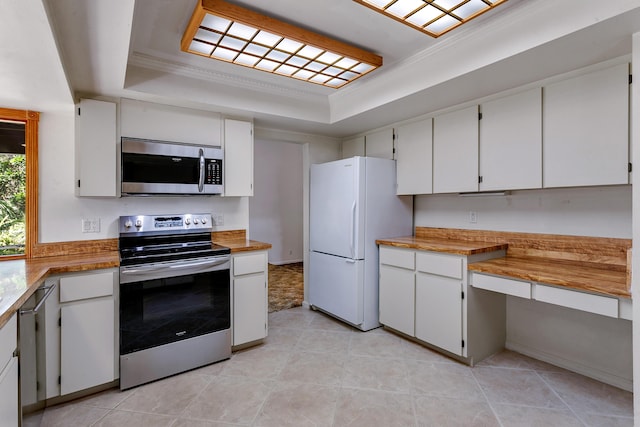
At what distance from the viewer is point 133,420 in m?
1.93

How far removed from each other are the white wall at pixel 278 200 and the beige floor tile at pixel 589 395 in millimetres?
4992

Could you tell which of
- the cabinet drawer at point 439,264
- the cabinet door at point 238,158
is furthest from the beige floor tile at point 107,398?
the cabinet drawer at point 439,264

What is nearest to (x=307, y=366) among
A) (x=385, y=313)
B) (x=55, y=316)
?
(x=385, y=313)

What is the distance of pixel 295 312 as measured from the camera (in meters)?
3.82

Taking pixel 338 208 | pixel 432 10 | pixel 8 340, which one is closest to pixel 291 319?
pixel 338 208

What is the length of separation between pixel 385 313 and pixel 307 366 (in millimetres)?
1018

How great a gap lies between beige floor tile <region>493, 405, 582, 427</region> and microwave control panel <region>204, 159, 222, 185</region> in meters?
2.69

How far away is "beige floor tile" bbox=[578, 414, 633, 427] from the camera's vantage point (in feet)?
6.02

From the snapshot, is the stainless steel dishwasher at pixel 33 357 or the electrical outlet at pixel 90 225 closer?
the stainless steel dishwasher at pixel 33 357

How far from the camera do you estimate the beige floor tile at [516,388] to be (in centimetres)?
207

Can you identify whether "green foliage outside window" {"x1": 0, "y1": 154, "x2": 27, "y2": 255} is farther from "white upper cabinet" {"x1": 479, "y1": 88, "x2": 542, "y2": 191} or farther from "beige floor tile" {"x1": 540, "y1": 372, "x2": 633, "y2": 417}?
"beige floor tile" {"x1": 540, "y1": 372, "x2": 633, "y2": 417}

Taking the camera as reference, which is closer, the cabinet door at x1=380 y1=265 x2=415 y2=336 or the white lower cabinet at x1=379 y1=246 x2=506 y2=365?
the white lower cabinet at x1=379 y1=246 x2=506 y2=365

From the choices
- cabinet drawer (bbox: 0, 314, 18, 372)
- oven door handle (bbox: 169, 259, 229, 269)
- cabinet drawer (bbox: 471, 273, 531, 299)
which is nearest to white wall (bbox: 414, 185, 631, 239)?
cabinet drawer (bbox: 471, 273, 531, 299)

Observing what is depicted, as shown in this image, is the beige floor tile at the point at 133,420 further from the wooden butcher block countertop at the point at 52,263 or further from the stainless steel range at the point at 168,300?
the wooden butcher block countertop at the point at 52,263
